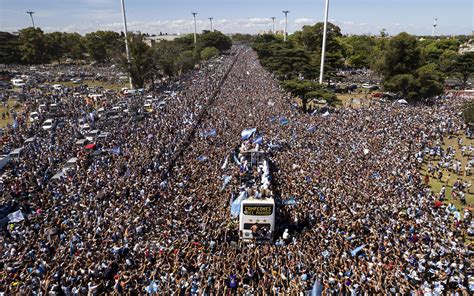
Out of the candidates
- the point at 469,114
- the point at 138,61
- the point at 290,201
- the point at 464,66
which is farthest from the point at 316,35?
the point at 290,201

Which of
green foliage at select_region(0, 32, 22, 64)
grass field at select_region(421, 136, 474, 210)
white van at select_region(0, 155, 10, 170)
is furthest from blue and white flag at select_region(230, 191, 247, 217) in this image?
green foliage at select_region(0, 32, 22, 64)

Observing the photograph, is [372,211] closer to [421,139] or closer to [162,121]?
[421,139]

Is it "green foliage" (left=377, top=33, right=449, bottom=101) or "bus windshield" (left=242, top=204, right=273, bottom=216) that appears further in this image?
"green foliage" (left=377, top=33, right=449, bottom=101)

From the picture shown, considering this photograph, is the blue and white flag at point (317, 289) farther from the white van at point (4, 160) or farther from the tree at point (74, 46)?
the tree at point (74, 46)

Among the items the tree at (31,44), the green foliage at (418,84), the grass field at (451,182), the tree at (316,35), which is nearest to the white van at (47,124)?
the grass field at (451,182)

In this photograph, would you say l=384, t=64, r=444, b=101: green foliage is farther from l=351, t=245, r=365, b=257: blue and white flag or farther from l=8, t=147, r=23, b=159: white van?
l=8, t=147, r=23, b=159: white van

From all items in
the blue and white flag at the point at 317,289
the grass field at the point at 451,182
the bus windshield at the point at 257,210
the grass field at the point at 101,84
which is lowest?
the grass field at the point at 451,182

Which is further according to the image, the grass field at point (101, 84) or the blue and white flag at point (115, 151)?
the grass field at point (101, 84)

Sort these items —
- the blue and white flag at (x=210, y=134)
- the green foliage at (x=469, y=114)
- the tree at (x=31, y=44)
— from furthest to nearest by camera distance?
the tree at (x=31, y=44), the green foliage at (x=469, y=114), the blue and white flag at (x=210, y=134)
